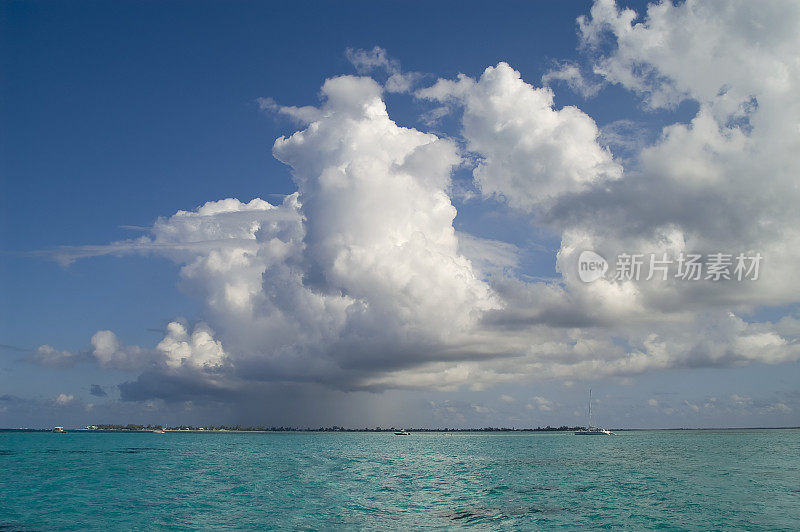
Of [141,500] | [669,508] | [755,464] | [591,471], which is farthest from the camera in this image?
[755,464]

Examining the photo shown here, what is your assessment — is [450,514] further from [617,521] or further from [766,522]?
[766,522]

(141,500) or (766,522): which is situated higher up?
(766,522)

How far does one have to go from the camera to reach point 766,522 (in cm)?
4422

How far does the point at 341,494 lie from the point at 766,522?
39973 millimetres

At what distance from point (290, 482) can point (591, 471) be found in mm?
46384

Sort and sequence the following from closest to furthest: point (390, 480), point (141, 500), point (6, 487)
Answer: point (141, 500)
point (6, 487)
point (390, 480)

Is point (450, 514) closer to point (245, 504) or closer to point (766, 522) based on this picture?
point (245, 504)

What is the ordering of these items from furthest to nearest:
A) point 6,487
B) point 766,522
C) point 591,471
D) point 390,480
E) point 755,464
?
point 755,464 → point 591,471 → point 390,480 → point 6,487 → point 766,522

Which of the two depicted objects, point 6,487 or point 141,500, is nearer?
point 141,500

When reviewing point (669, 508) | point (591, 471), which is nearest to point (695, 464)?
point (591, 471)

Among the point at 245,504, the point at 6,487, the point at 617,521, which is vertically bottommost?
the point at 6,487

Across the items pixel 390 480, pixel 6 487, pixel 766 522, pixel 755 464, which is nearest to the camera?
pixel 766 522

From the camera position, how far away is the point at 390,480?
74.9m

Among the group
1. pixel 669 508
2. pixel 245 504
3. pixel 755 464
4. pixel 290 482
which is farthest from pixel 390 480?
pixel 755 464
